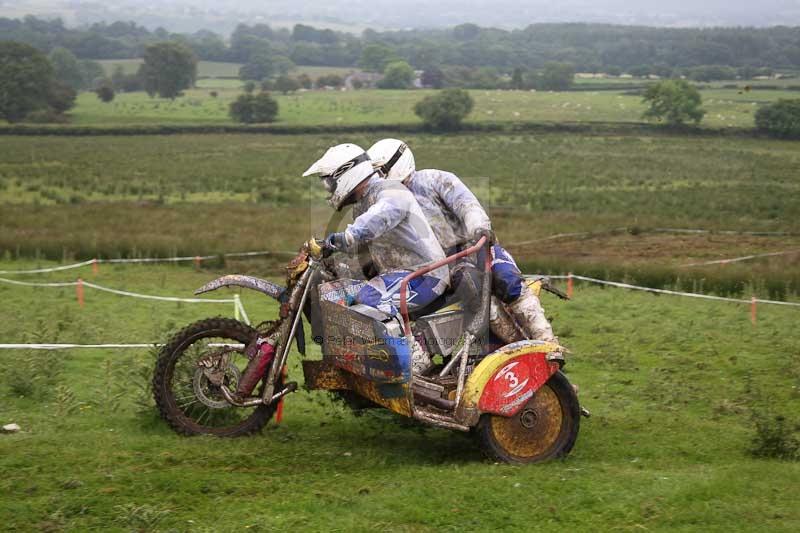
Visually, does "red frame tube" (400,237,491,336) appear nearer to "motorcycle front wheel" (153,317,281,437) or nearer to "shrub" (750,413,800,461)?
"motorcycle front wheel" (153,317,281,437)

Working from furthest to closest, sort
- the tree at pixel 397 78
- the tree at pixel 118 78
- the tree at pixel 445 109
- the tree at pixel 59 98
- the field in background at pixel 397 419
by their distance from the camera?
1. the tree at pixel 118 78
2. the tree at pixel 397 78
3. the tree at pixel 59 98
4. the tree at pixel 445 109
5. the field in background at pixel 397 419

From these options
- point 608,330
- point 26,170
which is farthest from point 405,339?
point 26,170

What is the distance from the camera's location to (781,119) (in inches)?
2103

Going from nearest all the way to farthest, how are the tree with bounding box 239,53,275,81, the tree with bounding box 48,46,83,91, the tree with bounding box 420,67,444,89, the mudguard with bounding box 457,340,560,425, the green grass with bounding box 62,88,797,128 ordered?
the mudguard with bounding box 457,340,560,425, the green grass with bounding box 62,88,797,128, the tree with bounding box 420,67,444,89, the tree with bounding box 48,46,83,91, the tree with bounding box 239,53,275,81

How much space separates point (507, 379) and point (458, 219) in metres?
1.38

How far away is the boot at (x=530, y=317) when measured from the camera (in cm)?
727

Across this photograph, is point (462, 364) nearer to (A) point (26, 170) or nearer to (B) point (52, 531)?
(B) point (52, 531)

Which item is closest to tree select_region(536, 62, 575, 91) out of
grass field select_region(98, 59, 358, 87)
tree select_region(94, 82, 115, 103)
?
grass field select_region(98, 59, 358, 87)

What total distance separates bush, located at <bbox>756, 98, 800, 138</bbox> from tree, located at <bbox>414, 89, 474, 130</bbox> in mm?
29235

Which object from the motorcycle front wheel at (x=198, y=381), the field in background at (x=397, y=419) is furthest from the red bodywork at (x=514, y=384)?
the motorcycle front wheel at (x=198, y=381)

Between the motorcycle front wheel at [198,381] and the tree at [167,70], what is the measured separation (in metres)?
121

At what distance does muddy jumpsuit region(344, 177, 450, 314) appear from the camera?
269 inches

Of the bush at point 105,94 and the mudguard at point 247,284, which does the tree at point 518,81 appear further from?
the mudguard at point 247,284

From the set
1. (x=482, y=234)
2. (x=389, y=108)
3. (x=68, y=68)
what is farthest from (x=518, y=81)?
(x=482, y=234)
